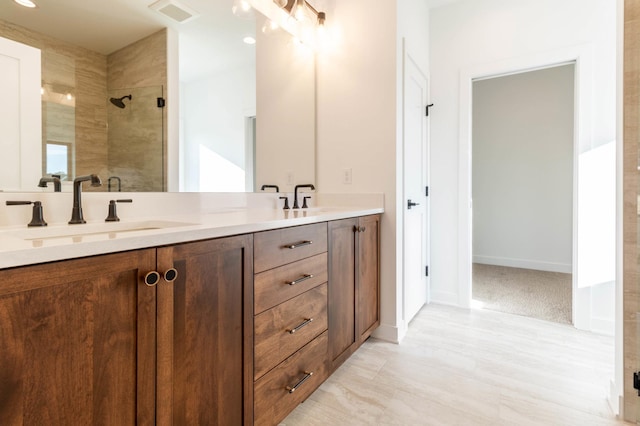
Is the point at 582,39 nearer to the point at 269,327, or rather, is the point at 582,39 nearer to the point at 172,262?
the point at 269,327

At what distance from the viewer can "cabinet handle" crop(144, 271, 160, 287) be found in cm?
79

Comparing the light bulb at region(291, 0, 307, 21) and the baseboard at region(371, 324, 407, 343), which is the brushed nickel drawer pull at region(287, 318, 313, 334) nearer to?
the baseboard at region(371, 324, 407, 343)

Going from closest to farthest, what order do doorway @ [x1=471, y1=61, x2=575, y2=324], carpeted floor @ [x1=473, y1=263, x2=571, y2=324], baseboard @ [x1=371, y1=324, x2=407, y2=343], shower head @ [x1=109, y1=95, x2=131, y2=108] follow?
1. shower head @ [x1=109, y1=95, x2=131, y2=108]
2. baseboard @ [x1=371, y1=324, x2=407, y2=343]
3. carpeted floor @ [x1=473, y1=263, x2=571, y2=324]
4. doorway @ [x1=471, y1=61, x2=575, y2=324]

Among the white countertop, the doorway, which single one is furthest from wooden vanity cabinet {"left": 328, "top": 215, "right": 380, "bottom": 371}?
the doorway

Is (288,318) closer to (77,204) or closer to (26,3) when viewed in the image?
(77,204)

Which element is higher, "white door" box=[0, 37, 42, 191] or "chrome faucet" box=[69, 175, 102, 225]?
"white door" box=[0, 37, 42, 191]

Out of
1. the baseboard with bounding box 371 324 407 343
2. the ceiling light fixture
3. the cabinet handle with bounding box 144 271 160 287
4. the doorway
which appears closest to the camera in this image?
the cabinet handle with bounding box 144 271 160 287

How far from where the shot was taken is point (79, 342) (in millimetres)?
686

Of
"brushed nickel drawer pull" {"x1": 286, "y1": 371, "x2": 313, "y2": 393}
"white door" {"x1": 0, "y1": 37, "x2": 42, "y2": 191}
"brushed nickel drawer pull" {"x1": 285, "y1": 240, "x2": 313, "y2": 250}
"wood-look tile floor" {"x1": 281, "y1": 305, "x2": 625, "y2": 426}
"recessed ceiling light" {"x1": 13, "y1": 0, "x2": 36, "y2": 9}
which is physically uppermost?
"recessed ceiling light" {"x1": 13, "y1": 0, "x2": 36, "y2": 9}

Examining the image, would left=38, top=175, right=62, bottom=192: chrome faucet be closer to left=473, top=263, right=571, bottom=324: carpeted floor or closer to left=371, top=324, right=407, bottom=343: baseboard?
left=371, top=324, right=407, bottom=343: baseboard

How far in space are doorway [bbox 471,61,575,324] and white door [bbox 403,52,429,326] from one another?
3.89 ft

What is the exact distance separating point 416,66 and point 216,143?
175 cm

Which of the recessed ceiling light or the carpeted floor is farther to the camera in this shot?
the carpeted floor

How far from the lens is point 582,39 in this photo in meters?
2.35
